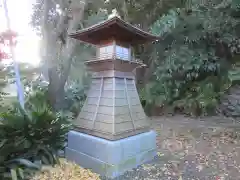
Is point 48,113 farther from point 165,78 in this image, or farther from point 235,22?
point 235,22

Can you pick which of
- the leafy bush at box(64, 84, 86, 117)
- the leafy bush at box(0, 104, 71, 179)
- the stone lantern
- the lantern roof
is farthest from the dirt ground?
the leafy bush at box(64, 84, 86, 117)

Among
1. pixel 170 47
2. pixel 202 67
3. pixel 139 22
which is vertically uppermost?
pixel 139 22

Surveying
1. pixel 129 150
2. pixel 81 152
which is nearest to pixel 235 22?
pixel 129 150

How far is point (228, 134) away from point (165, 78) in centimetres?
283

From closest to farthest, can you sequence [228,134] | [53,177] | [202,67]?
[53,177] → [228,134] → [202,67]

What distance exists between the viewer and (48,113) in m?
3.17

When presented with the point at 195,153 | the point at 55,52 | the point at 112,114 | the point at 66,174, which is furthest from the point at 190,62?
the point at 66,174

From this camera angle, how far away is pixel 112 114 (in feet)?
9.68

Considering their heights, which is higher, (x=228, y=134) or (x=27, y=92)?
(x=27, y=92)

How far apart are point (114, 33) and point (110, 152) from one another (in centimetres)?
167

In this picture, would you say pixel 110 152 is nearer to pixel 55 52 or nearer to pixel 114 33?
pixel 114 33

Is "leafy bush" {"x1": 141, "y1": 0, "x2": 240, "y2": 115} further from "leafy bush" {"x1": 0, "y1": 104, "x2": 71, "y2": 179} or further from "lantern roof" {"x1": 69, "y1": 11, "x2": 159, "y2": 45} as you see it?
"leafy bush" {"x1": 0, "y1": 104, "x2": 71, "y2": 179}

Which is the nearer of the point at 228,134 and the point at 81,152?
the point at 81,152

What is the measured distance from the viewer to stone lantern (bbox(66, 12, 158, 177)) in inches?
113
